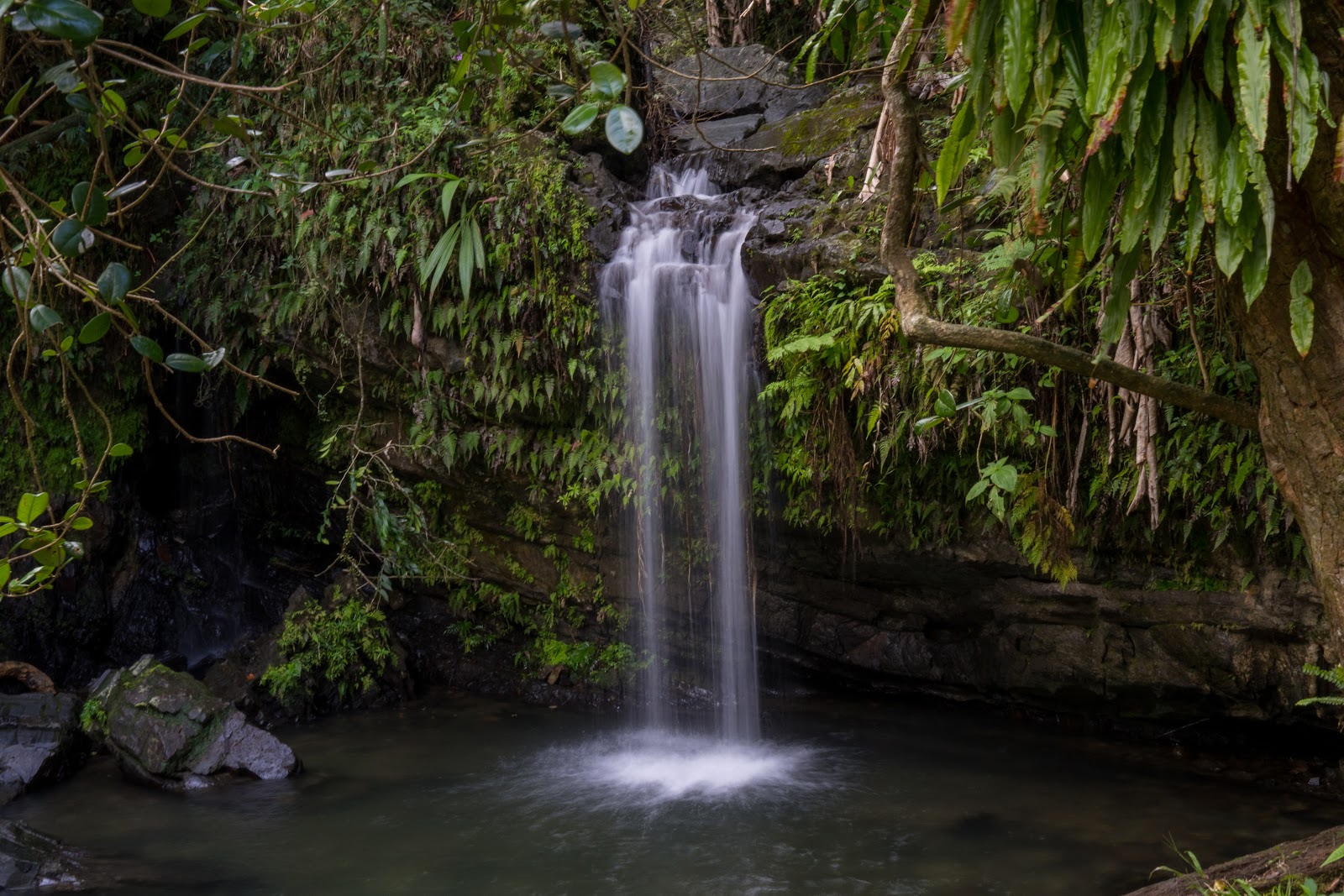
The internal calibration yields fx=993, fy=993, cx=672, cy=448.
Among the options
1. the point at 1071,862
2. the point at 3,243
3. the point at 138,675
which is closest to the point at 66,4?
the point at 3,243

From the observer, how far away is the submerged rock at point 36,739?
20.4 feet

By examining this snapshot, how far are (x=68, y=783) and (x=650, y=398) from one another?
4494 millimetres

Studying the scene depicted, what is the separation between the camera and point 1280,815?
5203 millimetres

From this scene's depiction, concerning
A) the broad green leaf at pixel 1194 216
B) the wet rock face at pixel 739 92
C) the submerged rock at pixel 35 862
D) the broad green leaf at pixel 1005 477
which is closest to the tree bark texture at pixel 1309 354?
the broad green leaf at pixel 1194 216

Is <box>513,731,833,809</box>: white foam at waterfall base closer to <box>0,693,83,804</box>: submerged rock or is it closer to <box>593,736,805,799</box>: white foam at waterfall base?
<box>593,736,805,799</box>: white foam at waterfall base

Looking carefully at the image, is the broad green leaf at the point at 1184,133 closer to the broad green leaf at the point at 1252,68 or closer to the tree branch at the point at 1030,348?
the broad green leaf at the point at 1252,68

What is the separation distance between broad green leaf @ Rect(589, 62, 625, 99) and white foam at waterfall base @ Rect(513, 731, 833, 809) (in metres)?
4.55

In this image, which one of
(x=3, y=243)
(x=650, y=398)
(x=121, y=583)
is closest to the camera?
(x=3, y=243)

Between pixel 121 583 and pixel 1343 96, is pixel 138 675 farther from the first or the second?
pixel 1343 96

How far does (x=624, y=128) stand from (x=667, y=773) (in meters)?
5.01

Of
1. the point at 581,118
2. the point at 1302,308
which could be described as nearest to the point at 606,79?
the point at 581,118

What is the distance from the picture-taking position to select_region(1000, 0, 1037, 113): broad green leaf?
2.68 m

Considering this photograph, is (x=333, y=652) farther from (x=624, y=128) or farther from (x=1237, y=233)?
(x=1237, y=233)

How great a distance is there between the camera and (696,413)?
6711mm
